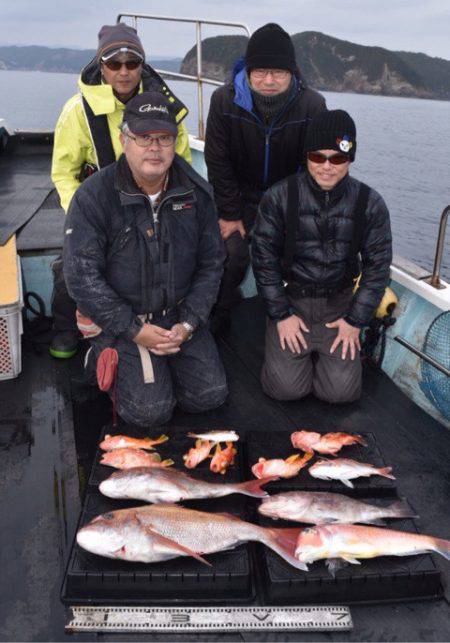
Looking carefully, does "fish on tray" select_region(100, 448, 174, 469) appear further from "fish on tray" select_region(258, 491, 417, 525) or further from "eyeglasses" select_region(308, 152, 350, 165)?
"eyeglasses" select_region(308, 152, 350, 165)

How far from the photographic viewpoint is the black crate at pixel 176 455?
3236mm

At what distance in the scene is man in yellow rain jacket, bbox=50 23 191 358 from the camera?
422 cm

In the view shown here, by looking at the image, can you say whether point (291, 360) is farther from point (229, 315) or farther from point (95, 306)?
point (95, 306)

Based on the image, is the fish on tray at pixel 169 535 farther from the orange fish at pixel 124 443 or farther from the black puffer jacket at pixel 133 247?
the black puffer jacket at pixel 133 247

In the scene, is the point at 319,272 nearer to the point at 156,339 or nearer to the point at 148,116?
the point at 156,339

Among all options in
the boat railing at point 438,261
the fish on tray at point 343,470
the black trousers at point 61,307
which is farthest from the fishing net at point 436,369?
the black trousers at point 61,307

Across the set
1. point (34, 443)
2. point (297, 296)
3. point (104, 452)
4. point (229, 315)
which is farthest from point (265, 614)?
point (229, 315)

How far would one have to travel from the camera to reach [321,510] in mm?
2941

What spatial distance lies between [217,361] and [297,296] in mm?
862

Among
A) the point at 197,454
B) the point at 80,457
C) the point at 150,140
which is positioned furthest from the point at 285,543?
the point at 150,140

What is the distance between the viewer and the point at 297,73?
447cm

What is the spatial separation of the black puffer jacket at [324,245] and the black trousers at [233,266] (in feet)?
2.69

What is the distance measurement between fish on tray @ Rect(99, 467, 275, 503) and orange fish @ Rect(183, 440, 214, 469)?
218 millimetres

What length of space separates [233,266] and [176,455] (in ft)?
7.38
